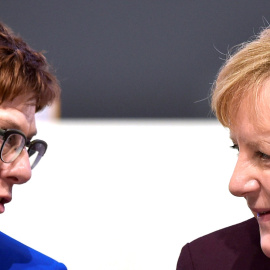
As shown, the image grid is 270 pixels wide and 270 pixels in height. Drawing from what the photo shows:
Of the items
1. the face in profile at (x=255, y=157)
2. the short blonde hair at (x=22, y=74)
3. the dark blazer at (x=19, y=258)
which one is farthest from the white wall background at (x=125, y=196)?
the face in profile at (x=255, y=157)

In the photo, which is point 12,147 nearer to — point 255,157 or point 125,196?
point 255,157

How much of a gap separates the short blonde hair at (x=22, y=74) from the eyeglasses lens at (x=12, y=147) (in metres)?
0.10

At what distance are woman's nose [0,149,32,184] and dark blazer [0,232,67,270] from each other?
25 cm

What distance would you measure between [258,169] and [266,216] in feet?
0.40

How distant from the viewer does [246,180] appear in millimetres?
1428

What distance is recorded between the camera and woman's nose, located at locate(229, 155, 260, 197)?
4.67 feet

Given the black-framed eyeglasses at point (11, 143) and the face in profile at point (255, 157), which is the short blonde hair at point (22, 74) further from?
the face in profile at point (255, 157)

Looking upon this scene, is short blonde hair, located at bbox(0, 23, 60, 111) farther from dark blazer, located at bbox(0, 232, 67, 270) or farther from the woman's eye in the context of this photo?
the woman's eye

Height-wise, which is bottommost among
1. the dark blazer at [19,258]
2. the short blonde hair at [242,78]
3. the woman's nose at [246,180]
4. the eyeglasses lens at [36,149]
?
the dark blazer at [19,258]

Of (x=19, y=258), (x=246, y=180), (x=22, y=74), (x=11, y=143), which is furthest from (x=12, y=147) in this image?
(x=246, y=180)

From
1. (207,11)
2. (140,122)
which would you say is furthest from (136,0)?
(140,122)

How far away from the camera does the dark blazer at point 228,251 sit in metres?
1.65

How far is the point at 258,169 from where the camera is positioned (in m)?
1.42

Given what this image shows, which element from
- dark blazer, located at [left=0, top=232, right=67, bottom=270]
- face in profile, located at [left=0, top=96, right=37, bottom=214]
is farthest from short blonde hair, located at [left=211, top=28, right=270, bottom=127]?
dark blazer, located at [left=0, top=232, right=67, bottom=270]
